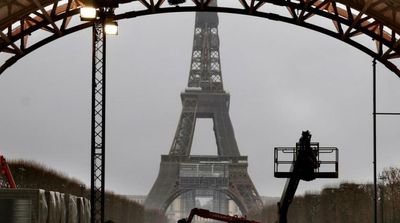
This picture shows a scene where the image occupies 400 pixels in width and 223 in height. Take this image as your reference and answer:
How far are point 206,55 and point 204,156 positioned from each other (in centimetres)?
1449

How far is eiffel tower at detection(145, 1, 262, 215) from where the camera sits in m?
124

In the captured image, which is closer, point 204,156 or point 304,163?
point 304,163

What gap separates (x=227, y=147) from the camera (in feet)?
437

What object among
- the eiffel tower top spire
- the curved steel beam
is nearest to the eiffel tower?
the eiffel tower top spire

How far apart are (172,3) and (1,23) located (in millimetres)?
6884

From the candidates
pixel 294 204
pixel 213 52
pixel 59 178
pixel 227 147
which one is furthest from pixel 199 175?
pixel 59 178

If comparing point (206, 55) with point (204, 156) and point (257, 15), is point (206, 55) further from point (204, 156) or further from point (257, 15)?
point (257, 15)

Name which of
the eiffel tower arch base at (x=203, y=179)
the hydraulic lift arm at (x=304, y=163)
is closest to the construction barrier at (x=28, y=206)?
the hydraulic lift arm at (x=304, y=163)

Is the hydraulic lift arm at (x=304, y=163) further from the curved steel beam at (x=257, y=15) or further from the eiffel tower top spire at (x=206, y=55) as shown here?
the eiffel tower top spire at (x=206, y=55)

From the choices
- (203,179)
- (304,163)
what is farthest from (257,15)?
(203,179)

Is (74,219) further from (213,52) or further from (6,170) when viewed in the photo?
(213,52)

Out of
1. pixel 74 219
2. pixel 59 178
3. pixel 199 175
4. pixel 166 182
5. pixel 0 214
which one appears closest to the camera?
pixel 0 214

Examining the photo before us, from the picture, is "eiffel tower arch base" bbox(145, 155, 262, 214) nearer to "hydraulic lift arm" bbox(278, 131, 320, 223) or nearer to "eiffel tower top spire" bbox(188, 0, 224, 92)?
"eiffel tower top spire" bbox(188, 0, 224, 92)

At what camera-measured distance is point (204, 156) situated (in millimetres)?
137625
